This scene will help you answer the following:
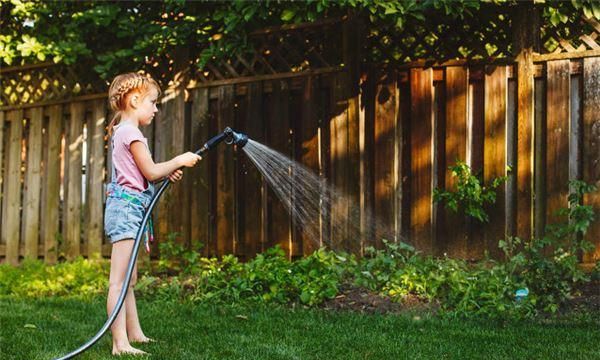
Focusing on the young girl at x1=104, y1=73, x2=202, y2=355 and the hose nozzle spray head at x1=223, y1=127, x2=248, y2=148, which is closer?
the young girl at x1=104, y1=73, x2=202, y2=355

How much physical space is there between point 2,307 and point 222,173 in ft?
7.55

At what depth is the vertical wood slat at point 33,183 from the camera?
26.6 ft

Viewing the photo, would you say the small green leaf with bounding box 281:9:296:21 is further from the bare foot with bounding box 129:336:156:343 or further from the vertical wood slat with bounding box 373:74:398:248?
the bare foot with bounding box 129:336:156:343

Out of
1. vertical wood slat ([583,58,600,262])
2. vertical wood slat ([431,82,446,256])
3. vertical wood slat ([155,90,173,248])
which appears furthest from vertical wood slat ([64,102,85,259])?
vertical wood slat ([583,58,600,262])

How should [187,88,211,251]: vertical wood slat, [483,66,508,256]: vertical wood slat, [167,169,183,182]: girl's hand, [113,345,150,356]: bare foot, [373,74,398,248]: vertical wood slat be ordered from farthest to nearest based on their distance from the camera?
1. [187,88,211,251]: vertical wood slat
2. [373,74,398,248]: vertical wood slat
3. [483,66,508,256]: vertical wood slat
4. [167,169,183,182]: girl's hand
5. [113,345,150,356]: bare foot

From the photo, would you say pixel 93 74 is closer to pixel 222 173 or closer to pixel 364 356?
pixel 222 173

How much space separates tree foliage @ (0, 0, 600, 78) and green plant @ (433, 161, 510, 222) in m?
1.25

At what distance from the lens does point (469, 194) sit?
574 cm

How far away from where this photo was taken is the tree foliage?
5723 millimetres

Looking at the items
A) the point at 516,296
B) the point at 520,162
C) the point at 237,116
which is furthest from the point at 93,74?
the point at 516,296

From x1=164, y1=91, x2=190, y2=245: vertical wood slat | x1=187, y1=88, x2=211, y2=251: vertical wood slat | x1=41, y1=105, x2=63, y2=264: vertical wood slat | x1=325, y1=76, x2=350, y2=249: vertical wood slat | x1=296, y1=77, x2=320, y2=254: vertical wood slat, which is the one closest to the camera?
x1=325, y1=76, x2=350, y2=249: vertical wood slat

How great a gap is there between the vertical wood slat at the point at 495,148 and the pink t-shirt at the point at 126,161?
3.09m

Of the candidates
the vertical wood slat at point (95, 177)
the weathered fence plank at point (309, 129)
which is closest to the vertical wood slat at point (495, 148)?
the weathered fence plank at point (309, 129)

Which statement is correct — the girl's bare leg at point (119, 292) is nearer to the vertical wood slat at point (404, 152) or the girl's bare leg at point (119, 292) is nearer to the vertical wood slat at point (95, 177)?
the vertical wood slat at point (404, 152)
